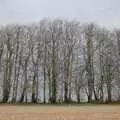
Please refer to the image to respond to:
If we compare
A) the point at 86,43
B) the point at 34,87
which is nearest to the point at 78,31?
the point at 86,43

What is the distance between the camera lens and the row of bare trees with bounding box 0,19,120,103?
51.2 meters

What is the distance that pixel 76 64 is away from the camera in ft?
173

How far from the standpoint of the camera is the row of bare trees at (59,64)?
51.2 metres

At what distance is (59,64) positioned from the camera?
5181 centimetres

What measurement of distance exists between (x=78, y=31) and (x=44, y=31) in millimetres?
6956
